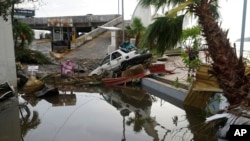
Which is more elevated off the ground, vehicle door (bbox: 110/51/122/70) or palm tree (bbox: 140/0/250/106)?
palm tree (bbox: 140/0/250/106)

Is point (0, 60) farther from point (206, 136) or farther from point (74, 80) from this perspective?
point (206, 136)

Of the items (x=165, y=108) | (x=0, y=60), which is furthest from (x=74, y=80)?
(x=165, y=108)

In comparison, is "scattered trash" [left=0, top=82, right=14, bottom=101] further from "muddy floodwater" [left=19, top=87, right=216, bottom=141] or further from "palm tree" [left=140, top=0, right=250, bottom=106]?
"palm tree" [left=140, top=0, right=250, bottom=106]

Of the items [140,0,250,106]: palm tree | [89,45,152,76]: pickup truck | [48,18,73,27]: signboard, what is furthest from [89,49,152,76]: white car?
[48,18,73,27]: signboard

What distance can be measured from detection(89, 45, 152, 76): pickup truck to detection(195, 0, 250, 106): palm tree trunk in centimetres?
1006

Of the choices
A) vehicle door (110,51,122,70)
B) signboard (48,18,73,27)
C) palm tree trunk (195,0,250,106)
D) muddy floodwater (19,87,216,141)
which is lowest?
muddy floodwater (19,87,216,141)

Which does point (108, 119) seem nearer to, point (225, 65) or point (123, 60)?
point (225, 65)

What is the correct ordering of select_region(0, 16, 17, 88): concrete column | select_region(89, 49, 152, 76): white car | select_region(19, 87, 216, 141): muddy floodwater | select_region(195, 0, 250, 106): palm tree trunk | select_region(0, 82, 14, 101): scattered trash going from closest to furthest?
select_region(195, 0, 250, 106): palm tree trunk, select_region(19, 87, 216, 141): muddy floodwater, select_region(0, 82, 14, 101): scattered trash, select_region(0, 16, 17, 88): concrete column, select_region(89, 49, 152, 76): white car

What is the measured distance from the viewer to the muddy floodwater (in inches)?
264

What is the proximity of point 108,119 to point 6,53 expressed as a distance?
695cm

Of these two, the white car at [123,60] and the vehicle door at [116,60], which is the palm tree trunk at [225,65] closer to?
the white car at [123,60]

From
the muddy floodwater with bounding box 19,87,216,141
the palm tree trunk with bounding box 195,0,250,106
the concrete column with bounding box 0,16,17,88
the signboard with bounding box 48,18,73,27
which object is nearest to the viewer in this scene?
the palm tree trunk with bounding box 195,0,250,106

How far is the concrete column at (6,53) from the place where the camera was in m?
12.6

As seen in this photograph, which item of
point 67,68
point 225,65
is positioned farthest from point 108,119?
point 67,68
